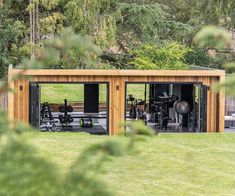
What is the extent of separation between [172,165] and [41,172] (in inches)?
384

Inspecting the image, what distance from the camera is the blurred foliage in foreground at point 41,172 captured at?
1.42 meters

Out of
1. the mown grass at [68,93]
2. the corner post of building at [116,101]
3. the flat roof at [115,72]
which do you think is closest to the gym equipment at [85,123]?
the corner post of building at [116,101]

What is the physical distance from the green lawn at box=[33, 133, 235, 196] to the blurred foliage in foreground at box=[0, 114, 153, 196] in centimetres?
537

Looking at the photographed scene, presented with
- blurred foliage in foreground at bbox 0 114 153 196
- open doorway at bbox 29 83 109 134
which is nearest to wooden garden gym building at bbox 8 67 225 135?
open doorway at bbox 29 83 109 134

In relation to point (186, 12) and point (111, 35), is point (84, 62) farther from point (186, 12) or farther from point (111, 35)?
point (186, 12)

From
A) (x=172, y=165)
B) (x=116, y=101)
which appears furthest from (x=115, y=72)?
(x=172, y=165)

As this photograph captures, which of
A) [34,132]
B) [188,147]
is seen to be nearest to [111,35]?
[188,147]

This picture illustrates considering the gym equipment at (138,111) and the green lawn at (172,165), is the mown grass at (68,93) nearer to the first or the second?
the gym equipment at (138,111)

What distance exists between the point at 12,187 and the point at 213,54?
31152 mm

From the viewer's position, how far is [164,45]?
2692 cm

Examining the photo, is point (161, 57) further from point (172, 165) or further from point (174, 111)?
point (172, 165)

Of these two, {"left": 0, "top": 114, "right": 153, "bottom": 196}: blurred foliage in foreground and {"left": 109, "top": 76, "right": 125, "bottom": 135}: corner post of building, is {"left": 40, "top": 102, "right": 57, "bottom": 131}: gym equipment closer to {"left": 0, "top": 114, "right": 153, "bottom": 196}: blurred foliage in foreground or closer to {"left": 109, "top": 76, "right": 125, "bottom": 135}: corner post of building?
{"left": 109, "top": 76, "right": 125, "bottom": 135}: corner post of building

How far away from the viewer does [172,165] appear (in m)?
11.1

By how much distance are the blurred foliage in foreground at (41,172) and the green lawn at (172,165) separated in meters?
5.37
